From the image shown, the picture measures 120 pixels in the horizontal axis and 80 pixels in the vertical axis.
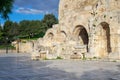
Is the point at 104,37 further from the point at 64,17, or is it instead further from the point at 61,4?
the point at 61,4

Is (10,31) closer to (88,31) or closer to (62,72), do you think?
(88,31)

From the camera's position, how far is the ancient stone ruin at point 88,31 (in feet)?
59.4

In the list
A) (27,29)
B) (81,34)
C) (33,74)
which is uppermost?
(27,29)

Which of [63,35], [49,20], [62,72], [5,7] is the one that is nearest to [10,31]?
[49,20]

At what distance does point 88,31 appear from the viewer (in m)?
21.8

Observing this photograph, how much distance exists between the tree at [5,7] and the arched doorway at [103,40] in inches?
499

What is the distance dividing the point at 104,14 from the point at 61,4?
9.94m

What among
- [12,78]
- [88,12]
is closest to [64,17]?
[88,12]

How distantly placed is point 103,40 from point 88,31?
238 centimetres

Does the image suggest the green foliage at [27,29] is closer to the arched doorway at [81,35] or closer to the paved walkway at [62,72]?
the arched doorway at [81,35]

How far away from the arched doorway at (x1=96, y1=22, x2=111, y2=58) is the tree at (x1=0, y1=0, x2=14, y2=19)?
1268cm

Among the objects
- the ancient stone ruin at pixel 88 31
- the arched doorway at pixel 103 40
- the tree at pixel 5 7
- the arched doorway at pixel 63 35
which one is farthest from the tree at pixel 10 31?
the tree at pixel 5 7

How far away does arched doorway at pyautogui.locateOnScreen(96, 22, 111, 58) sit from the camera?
768 inches

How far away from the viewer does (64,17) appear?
26.7 meters
